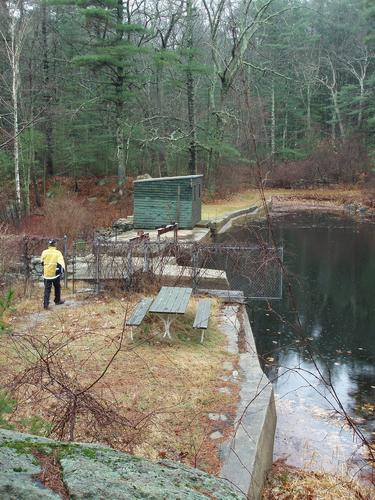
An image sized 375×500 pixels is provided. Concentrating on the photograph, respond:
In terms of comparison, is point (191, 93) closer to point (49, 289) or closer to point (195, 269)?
point (195, 269)

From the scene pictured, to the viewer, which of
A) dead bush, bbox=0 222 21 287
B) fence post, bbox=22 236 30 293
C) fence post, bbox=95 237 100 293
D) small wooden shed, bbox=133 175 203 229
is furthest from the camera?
small wooden shed, bbox=133 175 203 229

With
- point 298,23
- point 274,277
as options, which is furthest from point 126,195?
point 298,23

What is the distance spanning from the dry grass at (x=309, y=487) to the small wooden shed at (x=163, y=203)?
57.7 feet

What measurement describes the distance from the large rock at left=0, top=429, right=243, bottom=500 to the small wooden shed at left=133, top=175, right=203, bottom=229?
2125cm

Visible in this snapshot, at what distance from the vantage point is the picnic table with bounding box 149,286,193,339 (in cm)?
901

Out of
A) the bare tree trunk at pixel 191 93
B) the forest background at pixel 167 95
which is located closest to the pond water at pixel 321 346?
the forest background at pixel 167 95

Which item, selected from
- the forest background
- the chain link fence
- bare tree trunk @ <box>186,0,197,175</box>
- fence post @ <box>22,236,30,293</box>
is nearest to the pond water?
the chain link fence

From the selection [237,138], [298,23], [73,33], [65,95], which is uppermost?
[298,23]

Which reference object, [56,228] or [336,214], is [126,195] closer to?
[56,228]

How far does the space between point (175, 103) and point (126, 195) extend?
12.7 m

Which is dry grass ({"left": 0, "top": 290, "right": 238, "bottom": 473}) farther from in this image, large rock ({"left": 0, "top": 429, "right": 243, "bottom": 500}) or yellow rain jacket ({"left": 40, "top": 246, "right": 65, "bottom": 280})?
large rock ({"left": 0, "top": 429, "right": 243, "bottom": 500})

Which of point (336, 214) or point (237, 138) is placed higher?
point (237, 138)

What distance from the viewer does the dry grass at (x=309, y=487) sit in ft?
18.0

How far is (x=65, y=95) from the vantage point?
3394 centimetres
